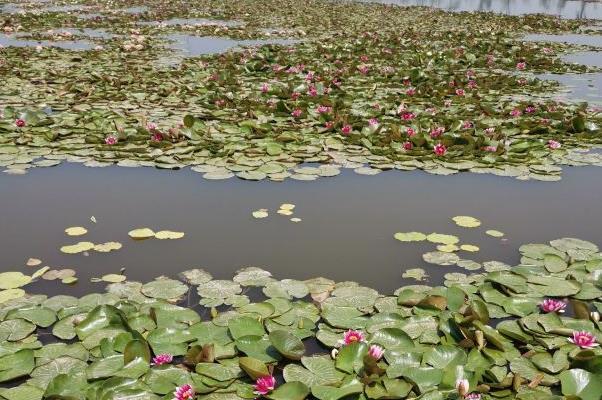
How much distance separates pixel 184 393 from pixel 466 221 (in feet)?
7.50

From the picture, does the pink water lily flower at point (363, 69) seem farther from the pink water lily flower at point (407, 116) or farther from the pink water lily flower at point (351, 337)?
the pink water lily flower at point (351, 337)

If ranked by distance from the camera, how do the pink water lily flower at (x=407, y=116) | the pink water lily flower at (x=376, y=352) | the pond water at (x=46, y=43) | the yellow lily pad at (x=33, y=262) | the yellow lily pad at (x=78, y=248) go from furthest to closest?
1. the pond water at (x=46, y=43)
2. the pink water lily flower at (x=407, y=116)
3. the yellow lily pad at (x=78, y=248)
4. the yellow lily pad at (x=33, y=262)
5. the pink water lily flower at (x=376, y=352)

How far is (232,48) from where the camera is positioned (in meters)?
10.8

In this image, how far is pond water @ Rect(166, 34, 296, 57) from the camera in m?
10.5

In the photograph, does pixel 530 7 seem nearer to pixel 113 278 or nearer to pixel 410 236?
pixel 410 236

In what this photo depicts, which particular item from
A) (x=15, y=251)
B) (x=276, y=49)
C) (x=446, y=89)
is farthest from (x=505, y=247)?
(x=276, y=49)

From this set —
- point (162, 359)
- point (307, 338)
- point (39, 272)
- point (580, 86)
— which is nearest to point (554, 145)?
point (580, 86)

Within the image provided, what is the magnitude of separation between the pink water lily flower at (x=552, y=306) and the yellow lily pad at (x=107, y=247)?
238cm

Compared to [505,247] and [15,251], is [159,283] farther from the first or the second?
[505,247]

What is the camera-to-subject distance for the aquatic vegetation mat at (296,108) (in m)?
4.62

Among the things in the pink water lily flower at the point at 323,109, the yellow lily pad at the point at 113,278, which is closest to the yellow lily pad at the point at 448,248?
the yellow lily pad at the point at 113,278

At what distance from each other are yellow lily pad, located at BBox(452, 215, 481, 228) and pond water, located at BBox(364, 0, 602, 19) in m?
19.6

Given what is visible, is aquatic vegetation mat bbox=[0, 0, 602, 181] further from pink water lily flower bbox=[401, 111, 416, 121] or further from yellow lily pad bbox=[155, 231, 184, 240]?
yellow lily pad bbox=[155, 231, 184, 240]

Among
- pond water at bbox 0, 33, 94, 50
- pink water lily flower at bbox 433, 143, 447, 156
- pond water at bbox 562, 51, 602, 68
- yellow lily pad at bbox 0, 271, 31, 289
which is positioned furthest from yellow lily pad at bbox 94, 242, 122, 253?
pond water at bbox 562, 51, 602, 68
